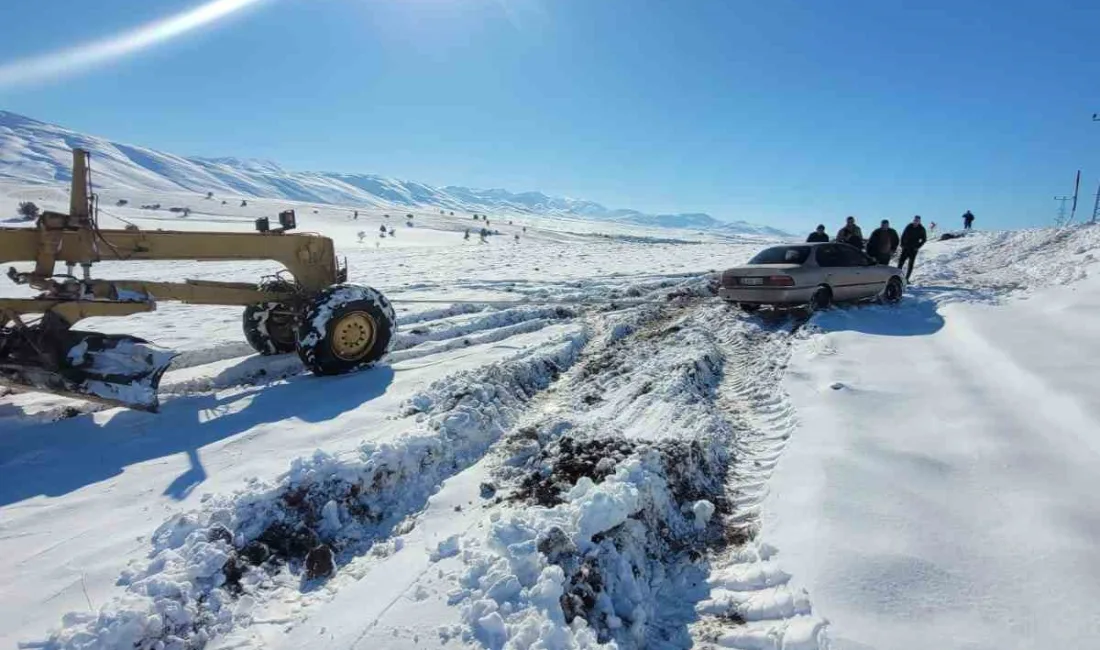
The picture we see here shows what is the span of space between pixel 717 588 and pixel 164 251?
6112 millimetres

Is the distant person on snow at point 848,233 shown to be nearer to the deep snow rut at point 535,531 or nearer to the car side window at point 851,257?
the car side window at point 851,257

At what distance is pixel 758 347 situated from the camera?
27.2 feet

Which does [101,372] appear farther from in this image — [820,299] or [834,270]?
[834,270]

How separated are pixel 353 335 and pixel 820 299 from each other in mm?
7840

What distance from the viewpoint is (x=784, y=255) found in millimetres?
10812

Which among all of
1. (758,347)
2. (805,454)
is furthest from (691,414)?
(758,347)

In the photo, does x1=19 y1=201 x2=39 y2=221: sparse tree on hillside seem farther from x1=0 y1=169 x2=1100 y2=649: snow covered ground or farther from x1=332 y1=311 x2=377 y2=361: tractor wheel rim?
x1=332 y1=311 x2=377 y2=361: tractor wheel rim

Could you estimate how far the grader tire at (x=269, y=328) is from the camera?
7.80 meters

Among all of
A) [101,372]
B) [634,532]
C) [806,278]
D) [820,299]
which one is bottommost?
[634,532]

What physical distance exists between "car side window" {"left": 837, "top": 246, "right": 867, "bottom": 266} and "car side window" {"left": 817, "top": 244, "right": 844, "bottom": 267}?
0.07 m

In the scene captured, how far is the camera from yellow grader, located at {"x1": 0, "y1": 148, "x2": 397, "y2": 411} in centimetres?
541

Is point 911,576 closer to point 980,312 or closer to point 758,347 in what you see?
point 758,347

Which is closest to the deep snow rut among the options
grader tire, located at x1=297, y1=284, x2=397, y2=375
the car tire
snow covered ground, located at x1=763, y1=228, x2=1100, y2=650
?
snow covered ground, located at x1=763, y1=228, x2=1100, y2=650

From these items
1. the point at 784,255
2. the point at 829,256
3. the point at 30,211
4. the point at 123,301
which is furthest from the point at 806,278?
the point at 30,211
